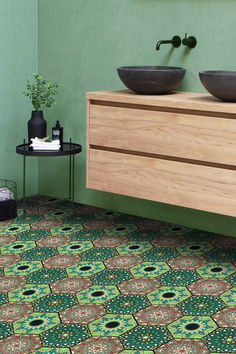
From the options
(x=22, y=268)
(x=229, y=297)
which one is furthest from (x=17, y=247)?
(x=229, y=297)

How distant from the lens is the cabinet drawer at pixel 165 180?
279cm

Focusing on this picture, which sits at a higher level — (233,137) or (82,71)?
(82,71)

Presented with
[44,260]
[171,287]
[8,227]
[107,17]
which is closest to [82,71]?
[107,17]

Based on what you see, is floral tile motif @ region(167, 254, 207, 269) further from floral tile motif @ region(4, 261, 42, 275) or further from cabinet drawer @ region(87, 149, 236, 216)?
floral tile motif @ region(4, 261, 42, 275)

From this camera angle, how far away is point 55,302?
8.20 feet

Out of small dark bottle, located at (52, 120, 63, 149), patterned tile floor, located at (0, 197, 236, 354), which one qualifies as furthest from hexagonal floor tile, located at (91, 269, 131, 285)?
small dark bottle, located at (52, 120, 63, 149)

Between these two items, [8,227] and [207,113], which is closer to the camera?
[207,113]

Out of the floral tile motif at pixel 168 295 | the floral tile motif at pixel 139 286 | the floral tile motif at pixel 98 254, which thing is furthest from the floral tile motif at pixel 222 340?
A: the floral tile motif at pixel 98 254

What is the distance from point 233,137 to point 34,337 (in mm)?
1234

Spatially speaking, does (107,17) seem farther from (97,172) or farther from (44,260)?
(44,260)

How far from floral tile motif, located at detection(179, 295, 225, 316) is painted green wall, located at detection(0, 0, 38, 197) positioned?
1810 millimetres

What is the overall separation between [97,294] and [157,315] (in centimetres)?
32

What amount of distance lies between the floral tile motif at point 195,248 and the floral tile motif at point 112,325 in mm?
783

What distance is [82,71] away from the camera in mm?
3752
